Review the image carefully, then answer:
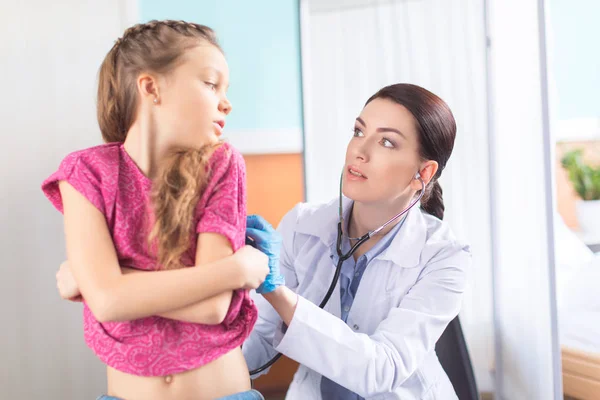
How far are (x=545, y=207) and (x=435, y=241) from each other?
1.06ft

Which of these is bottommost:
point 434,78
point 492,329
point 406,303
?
point 492,329

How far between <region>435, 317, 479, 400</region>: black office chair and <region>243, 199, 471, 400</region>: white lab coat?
222 millimetres

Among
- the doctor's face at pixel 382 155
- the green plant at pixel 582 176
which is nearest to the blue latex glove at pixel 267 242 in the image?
the doctor's face at pixel 382 155

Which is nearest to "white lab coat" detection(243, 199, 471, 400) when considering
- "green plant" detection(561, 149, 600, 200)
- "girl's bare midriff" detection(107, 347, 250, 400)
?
"girl's bare midriff" detection(107, 347, 250, 400)

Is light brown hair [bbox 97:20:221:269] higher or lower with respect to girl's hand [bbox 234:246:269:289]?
higher

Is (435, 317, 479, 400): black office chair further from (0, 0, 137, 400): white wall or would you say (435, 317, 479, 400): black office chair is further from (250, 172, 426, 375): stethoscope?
(0, 0, 137, 400): white wall

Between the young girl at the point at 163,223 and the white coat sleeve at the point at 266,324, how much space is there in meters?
0.52

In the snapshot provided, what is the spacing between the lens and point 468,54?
1.94 metres

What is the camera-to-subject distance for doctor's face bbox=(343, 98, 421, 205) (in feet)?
4.71

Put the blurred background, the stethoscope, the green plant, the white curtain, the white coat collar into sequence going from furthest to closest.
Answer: the green plant
the white curtain
the blurred background
the white coat collar
the stethoscope

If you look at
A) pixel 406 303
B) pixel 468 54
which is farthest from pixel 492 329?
pixel 468 54

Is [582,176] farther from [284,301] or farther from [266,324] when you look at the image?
[284,301]

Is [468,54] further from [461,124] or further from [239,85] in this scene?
[239,85]

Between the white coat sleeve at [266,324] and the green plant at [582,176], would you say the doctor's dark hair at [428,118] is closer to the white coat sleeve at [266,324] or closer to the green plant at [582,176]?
the white coat sleeve at [266,324]
